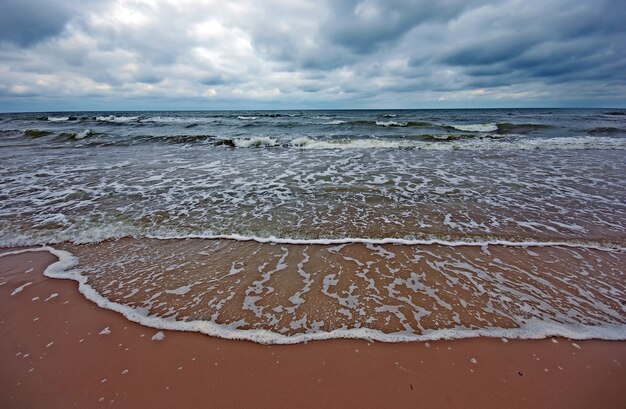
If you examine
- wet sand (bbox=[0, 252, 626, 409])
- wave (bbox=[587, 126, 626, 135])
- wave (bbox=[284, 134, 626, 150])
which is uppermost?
wave (bbox=[587, 126, 626, 135])

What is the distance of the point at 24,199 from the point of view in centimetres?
746

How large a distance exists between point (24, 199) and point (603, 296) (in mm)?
11750

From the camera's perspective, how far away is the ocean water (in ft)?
10.9

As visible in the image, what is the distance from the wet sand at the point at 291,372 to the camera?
93.1 inches

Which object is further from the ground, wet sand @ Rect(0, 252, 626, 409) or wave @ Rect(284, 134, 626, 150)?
wave @ Rect(284, 134, 626, 150)

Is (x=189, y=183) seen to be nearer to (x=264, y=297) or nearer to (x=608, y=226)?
(x=264, y=297)

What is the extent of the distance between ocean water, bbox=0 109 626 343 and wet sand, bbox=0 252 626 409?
206 mm

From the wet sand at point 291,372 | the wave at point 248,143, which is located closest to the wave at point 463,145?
the wave at point 248,143

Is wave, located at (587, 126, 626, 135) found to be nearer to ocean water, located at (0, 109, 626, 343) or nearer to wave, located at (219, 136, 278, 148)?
ocean water, located at (0, 109, 626, 343)

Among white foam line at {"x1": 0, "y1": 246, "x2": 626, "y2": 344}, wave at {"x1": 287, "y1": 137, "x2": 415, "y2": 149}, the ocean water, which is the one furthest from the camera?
wave at {"x1": 287, "y1": 137, "x2": 415, "y2": 149}

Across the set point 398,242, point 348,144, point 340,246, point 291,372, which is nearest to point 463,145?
point 348,144

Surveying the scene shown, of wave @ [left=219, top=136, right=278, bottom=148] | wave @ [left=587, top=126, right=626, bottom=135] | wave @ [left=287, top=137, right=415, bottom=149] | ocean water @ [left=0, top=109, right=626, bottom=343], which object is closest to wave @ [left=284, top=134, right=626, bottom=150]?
wave @ [left=287, top=137, right=415, bottom=149]

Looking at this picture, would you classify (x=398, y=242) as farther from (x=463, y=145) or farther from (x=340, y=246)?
(x=463, y=145)

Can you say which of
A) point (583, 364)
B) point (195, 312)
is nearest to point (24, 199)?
point (195, 312)
